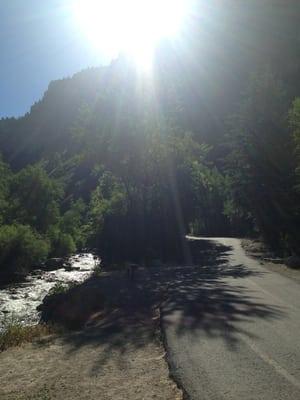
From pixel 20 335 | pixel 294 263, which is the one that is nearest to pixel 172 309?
pixel 20 335

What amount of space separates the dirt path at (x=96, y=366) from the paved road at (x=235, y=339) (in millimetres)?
384

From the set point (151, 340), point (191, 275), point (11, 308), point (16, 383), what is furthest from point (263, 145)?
point (16, 383)

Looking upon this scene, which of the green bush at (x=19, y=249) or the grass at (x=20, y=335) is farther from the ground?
the green bush at (x=19, y=249)

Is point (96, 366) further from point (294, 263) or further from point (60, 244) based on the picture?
point (60, 244)

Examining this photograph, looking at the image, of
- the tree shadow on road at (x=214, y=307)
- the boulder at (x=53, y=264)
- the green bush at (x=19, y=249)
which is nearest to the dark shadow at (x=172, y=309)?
the tree shadow on road at (x=214, y=307)

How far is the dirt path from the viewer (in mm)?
7215

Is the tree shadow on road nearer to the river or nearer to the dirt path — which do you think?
the dirt path

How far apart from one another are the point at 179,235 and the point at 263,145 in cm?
995

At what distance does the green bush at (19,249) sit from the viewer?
4238 cm

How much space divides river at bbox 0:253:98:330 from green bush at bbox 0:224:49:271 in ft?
8.29

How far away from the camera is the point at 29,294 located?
90.5ft

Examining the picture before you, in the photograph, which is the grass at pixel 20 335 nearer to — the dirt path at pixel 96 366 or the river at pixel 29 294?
the dirt path at pixel 96 366

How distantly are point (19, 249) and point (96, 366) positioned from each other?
122 feet

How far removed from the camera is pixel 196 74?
126875 millimetres
